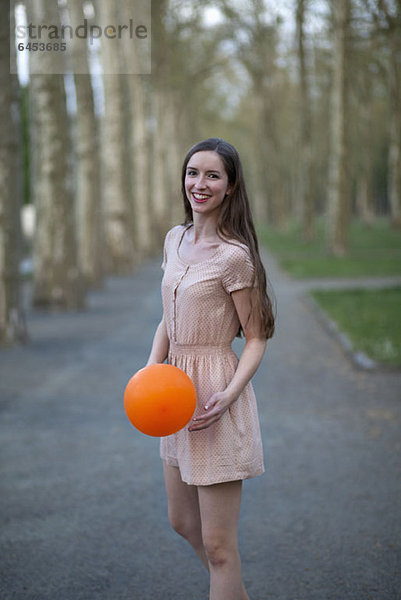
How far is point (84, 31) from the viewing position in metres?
18.0

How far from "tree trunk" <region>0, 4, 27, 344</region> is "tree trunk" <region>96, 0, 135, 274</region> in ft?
39.2

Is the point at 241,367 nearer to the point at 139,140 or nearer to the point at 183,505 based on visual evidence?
the point at 183,505

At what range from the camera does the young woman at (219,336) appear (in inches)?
112

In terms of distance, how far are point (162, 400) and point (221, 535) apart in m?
0.56

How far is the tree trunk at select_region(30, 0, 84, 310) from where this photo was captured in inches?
552

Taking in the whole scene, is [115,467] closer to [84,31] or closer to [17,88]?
[17,88]

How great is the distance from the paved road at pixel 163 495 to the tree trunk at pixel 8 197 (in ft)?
5.67

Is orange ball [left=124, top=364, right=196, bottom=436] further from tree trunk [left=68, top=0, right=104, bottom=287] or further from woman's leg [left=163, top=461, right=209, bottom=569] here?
tree trunk [left=68, top=0, right=104, bottom=287]

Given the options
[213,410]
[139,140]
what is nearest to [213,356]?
[213,410]

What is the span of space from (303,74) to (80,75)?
16.5 metres

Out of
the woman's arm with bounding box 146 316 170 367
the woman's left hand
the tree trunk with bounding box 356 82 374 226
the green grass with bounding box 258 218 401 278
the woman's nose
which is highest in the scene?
the tree trunk with bounding box 356 82 374 226

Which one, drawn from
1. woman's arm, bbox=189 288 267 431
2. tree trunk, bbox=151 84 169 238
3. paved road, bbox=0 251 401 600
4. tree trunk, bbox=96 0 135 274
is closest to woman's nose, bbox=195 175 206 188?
woman's arm, bbox=189 288 267 431

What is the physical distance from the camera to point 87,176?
1884cm

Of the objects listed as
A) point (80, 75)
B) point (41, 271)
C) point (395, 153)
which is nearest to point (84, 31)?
point (80, 75)
